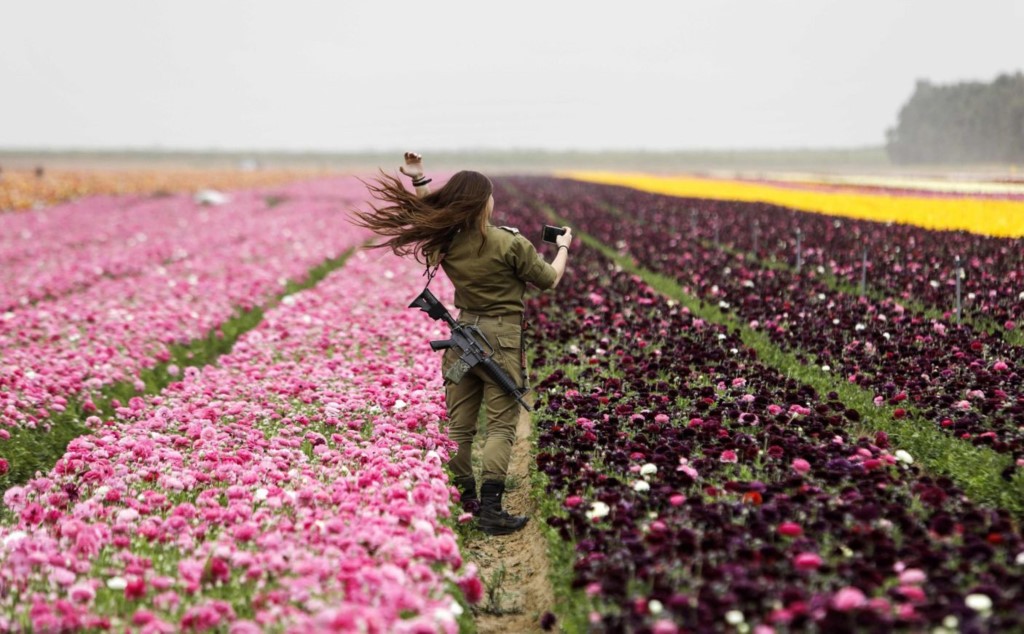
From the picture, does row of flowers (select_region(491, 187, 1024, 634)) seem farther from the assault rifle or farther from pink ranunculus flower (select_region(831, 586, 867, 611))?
the assault rifle

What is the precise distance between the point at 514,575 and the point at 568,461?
866mm

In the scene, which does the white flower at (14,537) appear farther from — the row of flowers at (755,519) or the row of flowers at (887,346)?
the row of flowers at (887,346)

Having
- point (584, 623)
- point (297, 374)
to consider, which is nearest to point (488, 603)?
point (584, 623)

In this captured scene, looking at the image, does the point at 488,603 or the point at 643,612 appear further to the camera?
the point at 488,603

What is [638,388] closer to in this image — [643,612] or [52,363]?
[643,612]

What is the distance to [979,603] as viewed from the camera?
3611 millimetres

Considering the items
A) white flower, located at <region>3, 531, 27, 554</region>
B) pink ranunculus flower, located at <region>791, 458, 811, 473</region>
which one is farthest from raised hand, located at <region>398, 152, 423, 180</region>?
white flower, located at <region>3, 531, 27, 554</region>

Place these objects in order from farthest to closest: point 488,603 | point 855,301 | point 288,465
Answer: point 855,301 < point 288,465 < point 488,603

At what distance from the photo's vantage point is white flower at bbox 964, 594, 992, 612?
3600 millimetres

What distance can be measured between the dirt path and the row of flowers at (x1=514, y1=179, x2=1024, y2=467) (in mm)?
2998

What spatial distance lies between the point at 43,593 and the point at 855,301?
33.5 ft

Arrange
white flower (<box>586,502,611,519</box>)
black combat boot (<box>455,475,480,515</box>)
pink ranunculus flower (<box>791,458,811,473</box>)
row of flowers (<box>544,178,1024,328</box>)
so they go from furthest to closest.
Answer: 1. row of flowers (<box>544,178,1024,328</box>)
2. black combat boot (<box>455,475,480,515</box>)
3. pink ranunculus flower (<box>791,458,811,473</box>)
4. white flower (<box>586,502,611,519</box>)

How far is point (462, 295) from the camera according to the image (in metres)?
6.34

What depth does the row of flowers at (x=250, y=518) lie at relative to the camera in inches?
159
